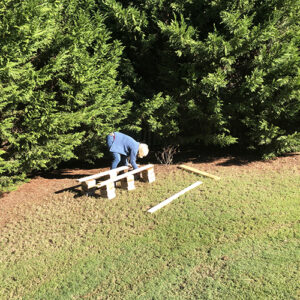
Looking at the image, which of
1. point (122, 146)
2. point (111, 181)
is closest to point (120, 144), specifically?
point (122, 146)

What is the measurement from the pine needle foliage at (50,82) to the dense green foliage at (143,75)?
0.03 metres

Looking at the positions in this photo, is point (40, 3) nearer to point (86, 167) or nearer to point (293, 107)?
point (86, 167)

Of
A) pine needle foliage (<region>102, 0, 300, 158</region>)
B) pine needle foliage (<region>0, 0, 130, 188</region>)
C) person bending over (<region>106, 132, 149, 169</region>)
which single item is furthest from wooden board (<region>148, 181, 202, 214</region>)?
pine needle foliage (<region>0, 0, 130, 188</region>)

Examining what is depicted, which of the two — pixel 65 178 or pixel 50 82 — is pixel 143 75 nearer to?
pixel 50 82

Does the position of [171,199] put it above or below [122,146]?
below

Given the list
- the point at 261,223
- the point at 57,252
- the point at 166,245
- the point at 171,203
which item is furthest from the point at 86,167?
the point at 261,223

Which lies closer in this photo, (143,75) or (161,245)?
(161,245)

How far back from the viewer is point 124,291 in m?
3.88

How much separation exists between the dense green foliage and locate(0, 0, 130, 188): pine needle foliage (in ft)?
0.08

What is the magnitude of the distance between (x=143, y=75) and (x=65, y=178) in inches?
157

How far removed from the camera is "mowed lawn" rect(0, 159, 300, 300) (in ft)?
12.7

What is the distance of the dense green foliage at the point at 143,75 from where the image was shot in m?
6.44

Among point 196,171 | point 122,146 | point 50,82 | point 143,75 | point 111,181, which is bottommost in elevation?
point 196,171

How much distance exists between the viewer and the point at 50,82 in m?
7.27
